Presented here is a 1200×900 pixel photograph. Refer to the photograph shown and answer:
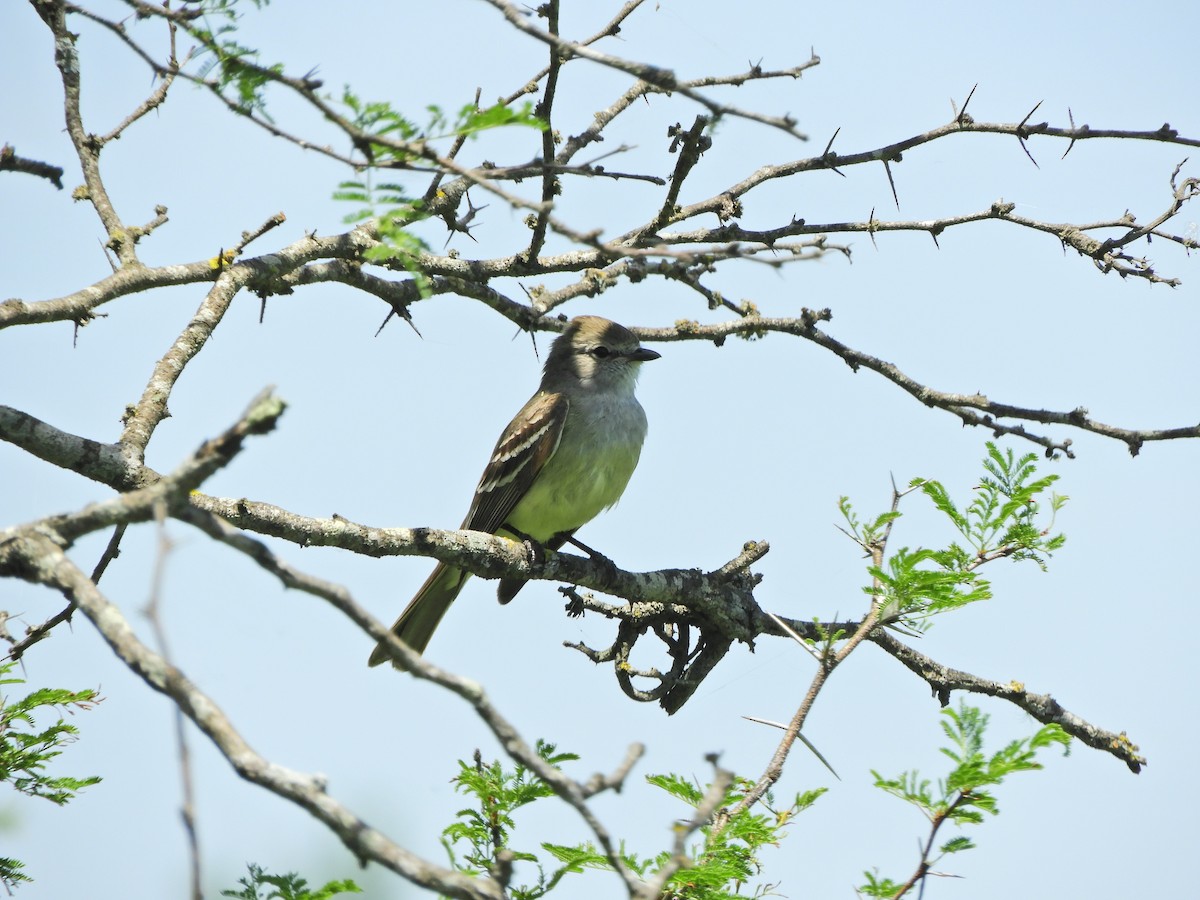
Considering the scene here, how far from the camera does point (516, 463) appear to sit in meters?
8.39

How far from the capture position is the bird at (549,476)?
816 cm

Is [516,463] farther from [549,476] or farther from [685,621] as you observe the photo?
[685,621]

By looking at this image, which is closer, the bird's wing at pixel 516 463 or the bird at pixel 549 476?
the bird at pixel 549 476

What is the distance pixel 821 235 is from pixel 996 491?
1.59m

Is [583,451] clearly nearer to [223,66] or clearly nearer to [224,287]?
[224,287]

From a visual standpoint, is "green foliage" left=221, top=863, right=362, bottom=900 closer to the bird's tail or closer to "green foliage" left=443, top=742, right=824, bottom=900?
"green foliage" left=443, top=742, right=824, bottom=900

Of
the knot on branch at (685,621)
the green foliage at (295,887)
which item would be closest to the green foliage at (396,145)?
the green foliage at (295,887)

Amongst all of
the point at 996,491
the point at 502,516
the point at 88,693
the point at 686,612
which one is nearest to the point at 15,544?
the point at 88,693

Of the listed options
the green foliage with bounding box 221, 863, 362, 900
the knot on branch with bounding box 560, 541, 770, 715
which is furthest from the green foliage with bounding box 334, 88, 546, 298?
the knot on branch with bounding box 560, 541, 770, 715

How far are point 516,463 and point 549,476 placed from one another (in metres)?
0.25

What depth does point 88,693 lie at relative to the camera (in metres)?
5.27

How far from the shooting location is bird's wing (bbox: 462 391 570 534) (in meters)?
8.32

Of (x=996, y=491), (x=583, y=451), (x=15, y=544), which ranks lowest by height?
(x=15, y=544)

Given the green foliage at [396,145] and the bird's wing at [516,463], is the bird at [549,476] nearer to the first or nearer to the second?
the bird's wing at [516,463]
